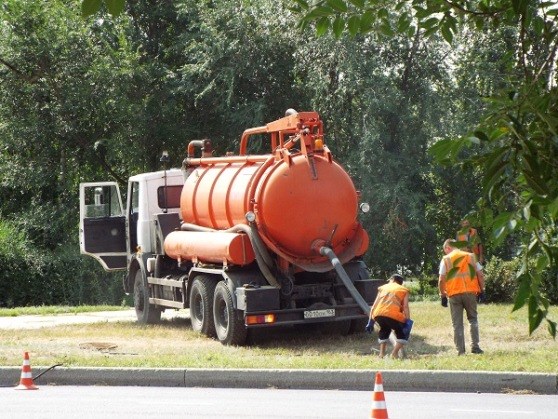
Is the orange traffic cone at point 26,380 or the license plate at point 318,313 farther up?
the license plate at point 318,313

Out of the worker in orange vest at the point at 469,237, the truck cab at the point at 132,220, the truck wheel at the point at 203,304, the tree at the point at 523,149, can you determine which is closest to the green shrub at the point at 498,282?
the truck cab at the point at 132,220

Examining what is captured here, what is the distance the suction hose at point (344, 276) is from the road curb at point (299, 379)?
331cm

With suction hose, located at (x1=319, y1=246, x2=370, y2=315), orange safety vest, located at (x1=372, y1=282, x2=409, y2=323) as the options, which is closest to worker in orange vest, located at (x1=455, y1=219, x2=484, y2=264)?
orange safety vest, located at (x1=372, y1=282, x2=409, y2=323)

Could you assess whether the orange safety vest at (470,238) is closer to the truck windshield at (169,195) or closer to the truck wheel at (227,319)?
the truck wheel at (227,319)

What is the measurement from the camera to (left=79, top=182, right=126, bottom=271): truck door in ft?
71.2

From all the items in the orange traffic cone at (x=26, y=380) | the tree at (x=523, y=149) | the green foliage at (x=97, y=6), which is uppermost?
the green foliage at (x=97, y=6)

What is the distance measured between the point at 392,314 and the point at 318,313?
223 cm

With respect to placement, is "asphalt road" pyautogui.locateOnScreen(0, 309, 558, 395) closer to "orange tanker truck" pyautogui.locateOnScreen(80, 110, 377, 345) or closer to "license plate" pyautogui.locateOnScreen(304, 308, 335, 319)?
"orange tanker truck" pyautogui.locateOnScreen(80, 110, 377, 345)

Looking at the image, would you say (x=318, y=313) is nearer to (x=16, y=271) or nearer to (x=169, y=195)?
(x=169, y=195)

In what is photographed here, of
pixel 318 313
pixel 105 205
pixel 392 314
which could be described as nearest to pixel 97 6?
pixel 392 314

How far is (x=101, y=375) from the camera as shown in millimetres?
14125

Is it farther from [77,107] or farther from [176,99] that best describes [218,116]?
[77,107]

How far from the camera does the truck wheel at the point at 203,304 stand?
17938 mm

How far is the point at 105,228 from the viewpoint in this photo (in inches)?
860
